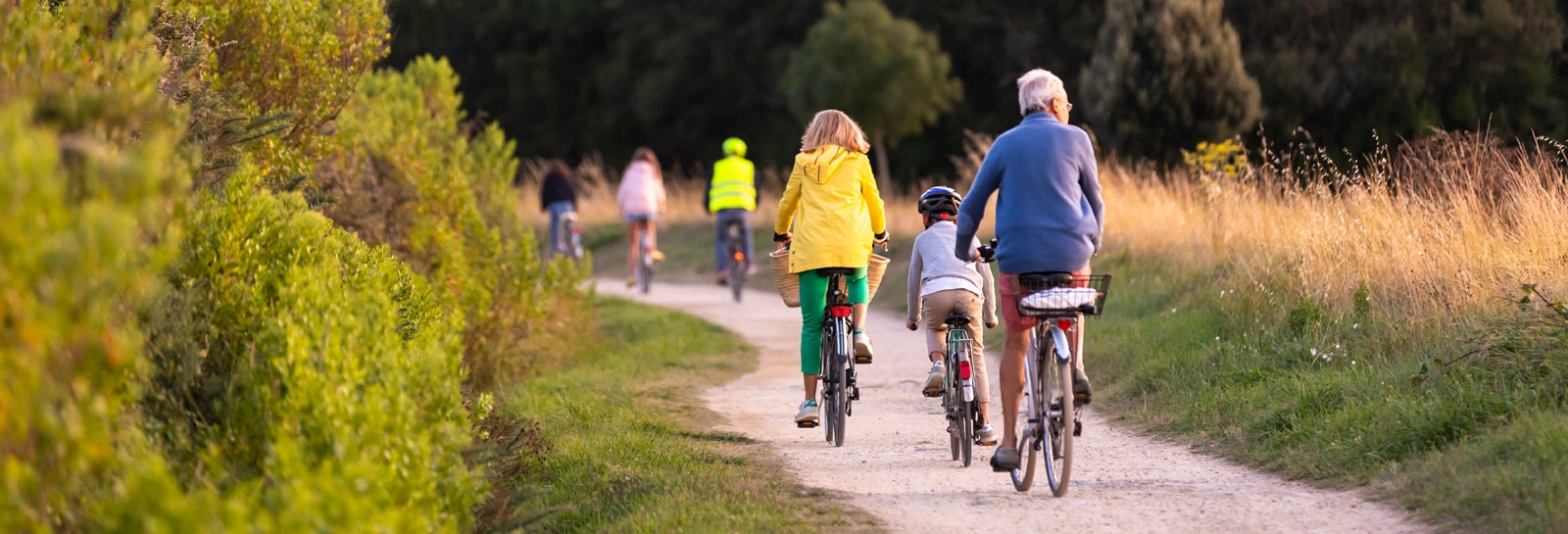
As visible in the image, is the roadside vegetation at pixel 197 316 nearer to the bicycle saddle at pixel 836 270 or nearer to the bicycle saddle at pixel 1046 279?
the bicycle saddle at pixel 836 270

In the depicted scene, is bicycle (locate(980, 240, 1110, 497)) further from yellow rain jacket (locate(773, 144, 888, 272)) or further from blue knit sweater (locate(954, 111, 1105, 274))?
yellow rain jacket (locate(773, 144, 888, 272))

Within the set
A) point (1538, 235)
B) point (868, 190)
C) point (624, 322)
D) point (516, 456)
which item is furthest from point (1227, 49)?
point (516, 456)

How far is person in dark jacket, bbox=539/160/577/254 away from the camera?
20078mm

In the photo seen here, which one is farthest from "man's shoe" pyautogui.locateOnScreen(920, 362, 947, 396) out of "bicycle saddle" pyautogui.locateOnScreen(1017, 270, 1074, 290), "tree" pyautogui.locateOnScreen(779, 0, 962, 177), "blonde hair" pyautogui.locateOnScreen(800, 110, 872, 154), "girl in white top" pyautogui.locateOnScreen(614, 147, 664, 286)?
"tree" pyautogui.locateOnScreen(779, 0, 962, 177)

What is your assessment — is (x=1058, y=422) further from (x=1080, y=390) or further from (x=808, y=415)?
(x=808, y=415)

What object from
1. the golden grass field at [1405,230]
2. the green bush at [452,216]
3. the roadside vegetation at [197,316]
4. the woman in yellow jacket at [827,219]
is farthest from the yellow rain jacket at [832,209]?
the green bush at [452,216]

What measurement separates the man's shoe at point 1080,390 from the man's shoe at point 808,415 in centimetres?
202

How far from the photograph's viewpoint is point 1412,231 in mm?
9430

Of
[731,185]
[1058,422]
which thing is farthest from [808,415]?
[731,185]

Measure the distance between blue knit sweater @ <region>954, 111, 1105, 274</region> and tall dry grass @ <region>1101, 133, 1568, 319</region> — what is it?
9.44 feet

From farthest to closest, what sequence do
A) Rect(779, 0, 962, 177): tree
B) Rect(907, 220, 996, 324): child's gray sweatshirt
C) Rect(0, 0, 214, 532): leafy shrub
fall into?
Rect(779, 0, 962, 177): tree, Rect(907, 220, 996, 324): child's gray sweatshirt, Rect(0, 0, 214, 532): leafy shrub

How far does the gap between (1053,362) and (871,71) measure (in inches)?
929

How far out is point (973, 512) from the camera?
19.8 feet

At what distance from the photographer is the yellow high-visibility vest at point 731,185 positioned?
704 inches
